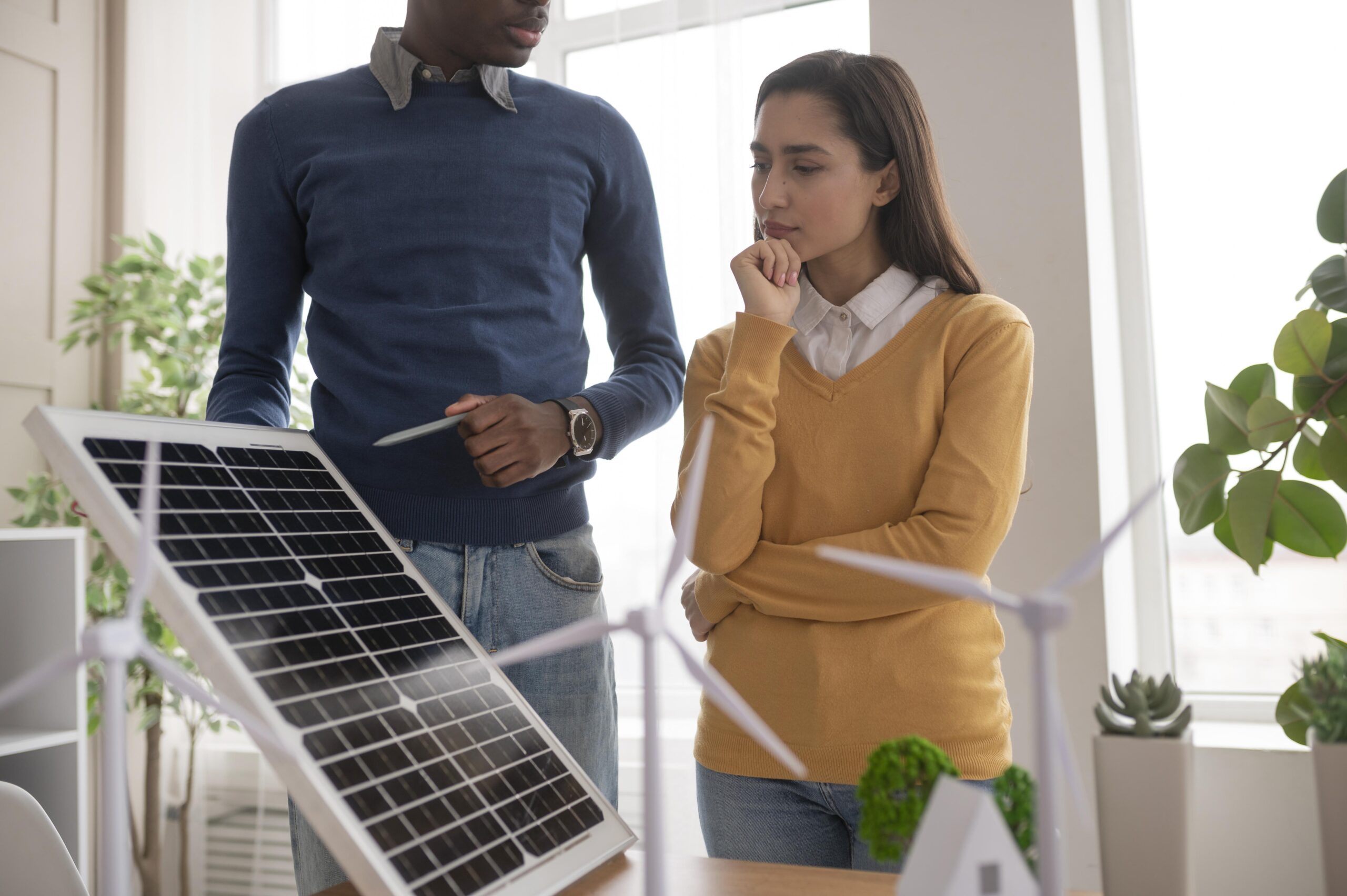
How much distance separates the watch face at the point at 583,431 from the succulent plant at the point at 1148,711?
75 cm

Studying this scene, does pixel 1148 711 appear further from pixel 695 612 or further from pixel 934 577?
pixel 695 612

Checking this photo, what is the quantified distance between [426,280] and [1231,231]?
1997 mm

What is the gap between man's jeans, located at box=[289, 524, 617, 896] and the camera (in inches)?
51.3

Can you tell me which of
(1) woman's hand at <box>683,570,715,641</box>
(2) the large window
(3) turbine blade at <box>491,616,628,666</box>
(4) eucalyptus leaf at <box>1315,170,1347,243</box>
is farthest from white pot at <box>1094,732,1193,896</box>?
(2) the large window

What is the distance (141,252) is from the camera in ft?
11.3

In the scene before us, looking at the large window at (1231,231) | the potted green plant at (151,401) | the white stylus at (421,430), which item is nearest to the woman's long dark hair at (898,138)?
the white stylus at (421,430)

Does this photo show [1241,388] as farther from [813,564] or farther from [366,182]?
[366,182]

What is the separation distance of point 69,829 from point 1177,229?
2925mm

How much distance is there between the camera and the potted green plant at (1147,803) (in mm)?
652

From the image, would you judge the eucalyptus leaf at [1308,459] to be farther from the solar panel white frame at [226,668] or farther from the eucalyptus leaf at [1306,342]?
the solar panel white frame at [226,668]

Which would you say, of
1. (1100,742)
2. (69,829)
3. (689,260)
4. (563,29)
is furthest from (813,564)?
(563,29)

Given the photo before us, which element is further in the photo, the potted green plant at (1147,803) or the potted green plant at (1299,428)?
the potted green plant at (1299,428)

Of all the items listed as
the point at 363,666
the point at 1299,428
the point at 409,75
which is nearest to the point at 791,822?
the point at 363,666

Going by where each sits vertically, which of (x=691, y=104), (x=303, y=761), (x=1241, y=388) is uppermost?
(x=691, y=104)
